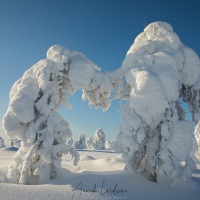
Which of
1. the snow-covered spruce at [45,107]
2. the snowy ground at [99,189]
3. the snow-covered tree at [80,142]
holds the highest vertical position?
the snow-covered spruce at [45,107]

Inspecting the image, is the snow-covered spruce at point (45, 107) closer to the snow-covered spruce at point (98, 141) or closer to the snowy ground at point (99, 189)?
the snowy ground at point (99, 189)

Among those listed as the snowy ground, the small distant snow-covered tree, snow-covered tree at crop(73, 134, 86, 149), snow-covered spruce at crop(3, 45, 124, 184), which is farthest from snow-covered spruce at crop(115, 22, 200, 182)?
snow-covered tree at crop(73, 134, 86, 149)

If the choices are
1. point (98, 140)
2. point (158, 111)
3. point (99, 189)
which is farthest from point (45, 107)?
point (98, 140)

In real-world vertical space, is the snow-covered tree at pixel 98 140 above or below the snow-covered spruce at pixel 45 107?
below

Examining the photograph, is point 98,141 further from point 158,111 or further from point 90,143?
point 158,111

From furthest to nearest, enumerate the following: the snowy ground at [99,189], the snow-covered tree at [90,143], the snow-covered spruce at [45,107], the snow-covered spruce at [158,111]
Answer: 1. the snow-covered tree at [90,143]
2. the snow-covered spruce at [45,107]
3. the snow-covered spruce at [158,111]
4. the snowy ground at [99,189]

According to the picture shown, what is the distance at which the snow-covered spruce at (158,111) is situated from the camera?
25.1 feet

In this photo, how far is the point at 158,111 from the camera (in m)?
7.70

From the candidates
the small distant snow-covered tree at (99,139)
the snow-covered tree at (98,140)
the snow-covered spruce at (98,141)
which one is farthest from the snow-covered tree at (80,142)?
the small distant snow-covered tree at (99,139)

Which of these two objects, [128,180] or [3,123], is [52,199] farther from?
[3,123]

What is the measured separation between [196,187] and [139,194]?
2.19 metres

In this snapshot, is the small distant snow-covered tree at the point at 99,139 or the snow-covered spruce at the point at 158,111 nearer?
the snow-covered spruce at the point at 158,111

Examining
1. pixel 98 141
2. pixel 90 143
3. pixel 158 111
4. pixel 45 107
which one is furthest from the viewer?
pixel 90 143

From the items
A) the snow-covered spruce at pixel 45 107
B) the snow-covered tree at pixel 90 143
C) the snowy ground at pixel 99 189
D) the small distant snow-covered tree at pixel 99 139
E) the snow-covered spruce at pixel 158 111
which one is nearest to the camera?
the snowy ground at pixel 99 189
